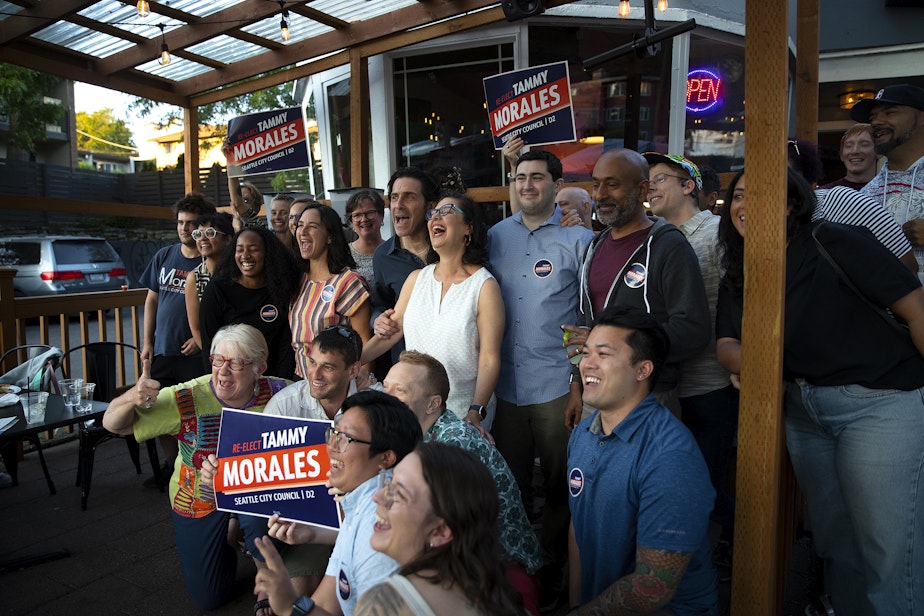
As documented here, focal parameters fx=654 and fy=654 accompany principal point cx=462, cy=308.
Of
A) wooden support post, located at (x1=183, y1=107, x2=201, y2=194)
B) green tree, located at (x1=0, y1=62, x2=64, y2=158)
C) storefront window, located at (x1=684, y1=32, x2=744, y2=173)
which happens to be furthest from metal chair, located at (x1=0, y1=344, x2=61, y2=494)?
green tree, located at (x1=0, y1=62, x2=64, y2=158)

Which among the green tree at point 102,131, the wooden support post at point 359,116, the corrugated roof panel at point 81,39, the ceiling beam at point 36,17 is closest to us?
the ceiling beam at point 36,17

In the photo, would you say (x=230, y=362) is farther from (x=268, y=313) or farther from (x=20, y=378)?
(x=20, y=378)

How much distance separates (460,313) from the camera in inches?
121

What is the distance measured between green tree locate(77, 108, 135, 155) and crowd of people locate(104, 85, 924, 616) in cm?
4563

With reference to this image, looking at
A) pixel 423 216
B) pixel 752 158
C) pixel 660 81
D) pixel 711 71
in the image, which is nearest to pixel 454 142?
pixel 660 81

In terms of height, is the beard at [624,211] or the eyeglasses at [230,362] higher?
the beard at [624,211]

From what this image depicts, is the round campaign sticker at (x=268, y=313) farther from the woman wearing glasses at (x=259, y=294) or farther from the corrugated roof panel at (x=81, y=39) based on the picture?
the corrugated roof panel at (x=81, y=39)

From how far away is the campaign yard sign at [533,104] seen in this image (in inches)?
198

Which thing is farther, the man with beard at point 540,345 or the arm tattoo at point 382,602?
the man with beard at point 540,345

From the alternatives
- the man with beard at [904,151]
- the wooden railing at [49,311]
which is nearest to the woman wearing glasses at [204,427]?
the wooden railing at [49,311]

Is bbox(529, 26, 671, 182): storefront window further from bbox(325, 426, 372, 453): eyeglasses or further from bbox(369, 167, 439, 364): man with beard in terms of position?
bbox(325, 426, 372, 453): eyeglasses

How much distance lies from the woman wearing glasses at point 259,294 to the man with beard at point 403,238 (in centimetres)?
53

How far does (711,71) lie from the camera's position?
7.38m

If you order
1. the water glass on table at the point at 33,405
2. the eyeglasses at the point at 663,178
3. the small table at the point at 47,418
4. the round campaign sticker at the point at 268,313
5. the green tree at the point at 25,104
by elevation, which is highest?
the green tree at the point at 25,104
